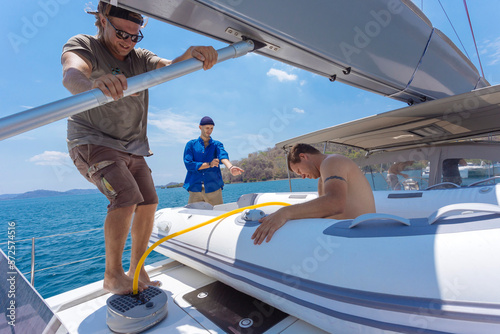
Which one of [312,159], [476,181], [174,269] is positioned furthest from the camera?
[476,181]

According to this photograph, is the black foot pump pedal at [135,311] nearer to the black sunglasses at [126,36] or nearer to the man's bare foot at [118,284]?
the man's bare foot at [118,284]

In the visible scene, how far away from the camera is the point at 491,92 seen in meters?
2.12

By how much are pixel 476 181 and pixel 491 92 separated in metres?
1.49

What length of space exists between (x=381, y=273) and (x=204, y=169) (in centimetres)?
296

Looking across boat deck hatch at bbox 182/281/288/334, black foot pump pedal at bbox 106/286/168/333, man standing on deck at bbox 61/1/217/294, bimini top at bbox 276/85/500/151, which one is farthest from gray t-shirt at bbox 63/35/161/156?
bimini top at bbox 276/85/500/151

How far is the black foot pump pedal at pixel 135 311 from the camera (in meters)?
1.37

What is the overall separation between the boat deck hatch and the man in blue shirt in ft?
6.14

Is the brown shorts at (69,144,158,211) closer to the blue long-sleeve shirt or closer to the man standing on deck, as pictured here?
the man standing on deck

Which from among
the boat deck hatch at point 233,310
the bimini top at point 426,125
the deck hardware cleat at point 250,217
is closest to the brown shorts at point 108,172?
the deck hardware cleat at point 250,217

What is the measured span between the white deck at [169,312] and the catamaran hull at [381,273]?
274mm

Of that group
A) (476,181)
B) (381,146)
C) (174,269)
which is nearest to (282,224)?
(174,269)

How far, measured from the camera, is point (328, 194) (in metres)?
1.69

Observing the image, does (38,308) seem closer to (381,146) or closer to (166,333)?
(166,333)

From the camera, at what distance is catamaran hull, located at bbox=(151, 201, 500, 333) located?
2.83 ft
